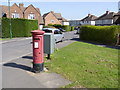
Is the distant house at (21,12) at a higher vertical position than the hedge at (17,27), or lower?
higher

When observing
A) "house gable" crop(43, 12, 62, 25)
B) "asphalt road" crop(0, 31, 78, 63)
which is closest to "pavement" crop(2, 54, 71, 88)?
"asphalt road" crop(0, 31, 78, 63)

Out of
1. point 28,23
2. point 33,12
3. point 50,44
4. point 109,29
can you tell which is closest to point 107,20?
point 33,12

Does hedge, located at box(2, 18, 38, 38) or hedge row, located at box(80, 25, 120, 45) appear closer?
hedge row, located at box(80, 25, 120, 45)

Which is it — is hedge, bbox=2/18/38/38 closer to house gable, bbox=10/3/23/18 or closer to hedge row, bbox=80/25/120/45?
hedge row, bbox=80/25/120/45

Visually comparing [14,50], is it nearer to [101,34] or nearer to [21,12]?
[101,34]

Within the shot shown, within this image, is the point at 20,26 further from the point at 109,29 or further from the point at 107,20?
the point at 107,20

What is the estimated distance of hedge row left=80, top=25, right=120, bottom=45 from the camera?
1505 centimetres

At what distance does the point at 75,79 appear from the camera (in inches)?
Answer: 192

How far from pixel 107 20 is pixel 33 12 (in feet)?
115

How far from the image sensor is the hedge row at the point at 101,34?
49.4ft

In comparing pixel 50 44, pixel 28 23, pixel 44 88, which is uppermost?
pixel 28 23

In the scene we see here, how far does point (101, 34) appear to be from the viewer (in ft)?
56.1

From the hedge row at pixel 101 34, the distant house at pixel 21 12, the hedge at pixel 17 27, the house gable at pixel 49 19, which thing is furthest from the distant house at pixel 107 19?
the hedge row at pixel 101 34

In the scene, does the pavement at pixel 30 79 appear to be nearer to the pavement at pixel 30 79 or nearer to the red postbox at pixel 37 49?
the pavement at pixel 30 79
